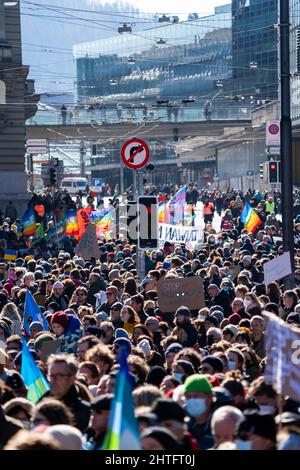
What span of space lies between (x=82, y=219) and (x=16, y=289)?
12.5m

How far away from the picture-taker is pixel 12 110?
173 ft

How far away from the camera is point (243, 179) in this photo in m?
84.4

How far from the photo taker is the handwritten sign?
18250 millimetres

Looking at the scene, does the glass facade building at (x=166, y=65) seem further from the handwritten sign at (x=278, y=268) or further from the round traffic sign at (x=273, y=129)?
the handwritten sign at (x=278, y=268)

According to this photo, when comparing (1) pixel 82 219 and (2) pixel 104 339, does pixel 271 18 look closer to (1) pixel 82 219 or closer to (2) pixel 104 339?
(1) pixel 82 219

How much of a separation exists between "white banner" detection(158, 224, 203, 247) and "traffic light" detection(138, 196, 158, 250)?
9.19 m

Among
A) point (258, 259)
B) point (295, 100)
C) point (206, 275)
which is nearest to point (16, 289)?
point (206, 275)

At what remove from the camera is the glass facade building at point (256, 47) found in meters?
116

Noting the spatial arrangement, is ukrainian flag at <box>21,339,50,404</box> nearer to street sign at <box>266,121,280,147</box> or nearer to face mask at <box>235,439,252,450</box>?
face mask at <box>235,439,252,450</box>

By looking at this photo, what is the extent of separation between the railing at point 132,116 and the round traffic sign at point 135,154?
177 ft

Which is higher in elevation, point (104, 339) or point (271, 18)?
point (271, 18)

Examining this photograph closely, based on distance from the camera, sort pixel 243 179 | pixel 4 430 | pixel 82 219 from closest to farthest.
A: 1. pixel 4 430
2. pixel 82 219
3. pixel 243 179

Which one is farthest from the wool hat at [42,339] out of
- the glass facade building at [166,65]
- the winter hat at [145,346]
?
the glass facade building at [166,65]

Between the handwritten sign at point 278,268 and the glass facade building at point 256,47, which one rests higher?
the glass facade building at point 256,47
